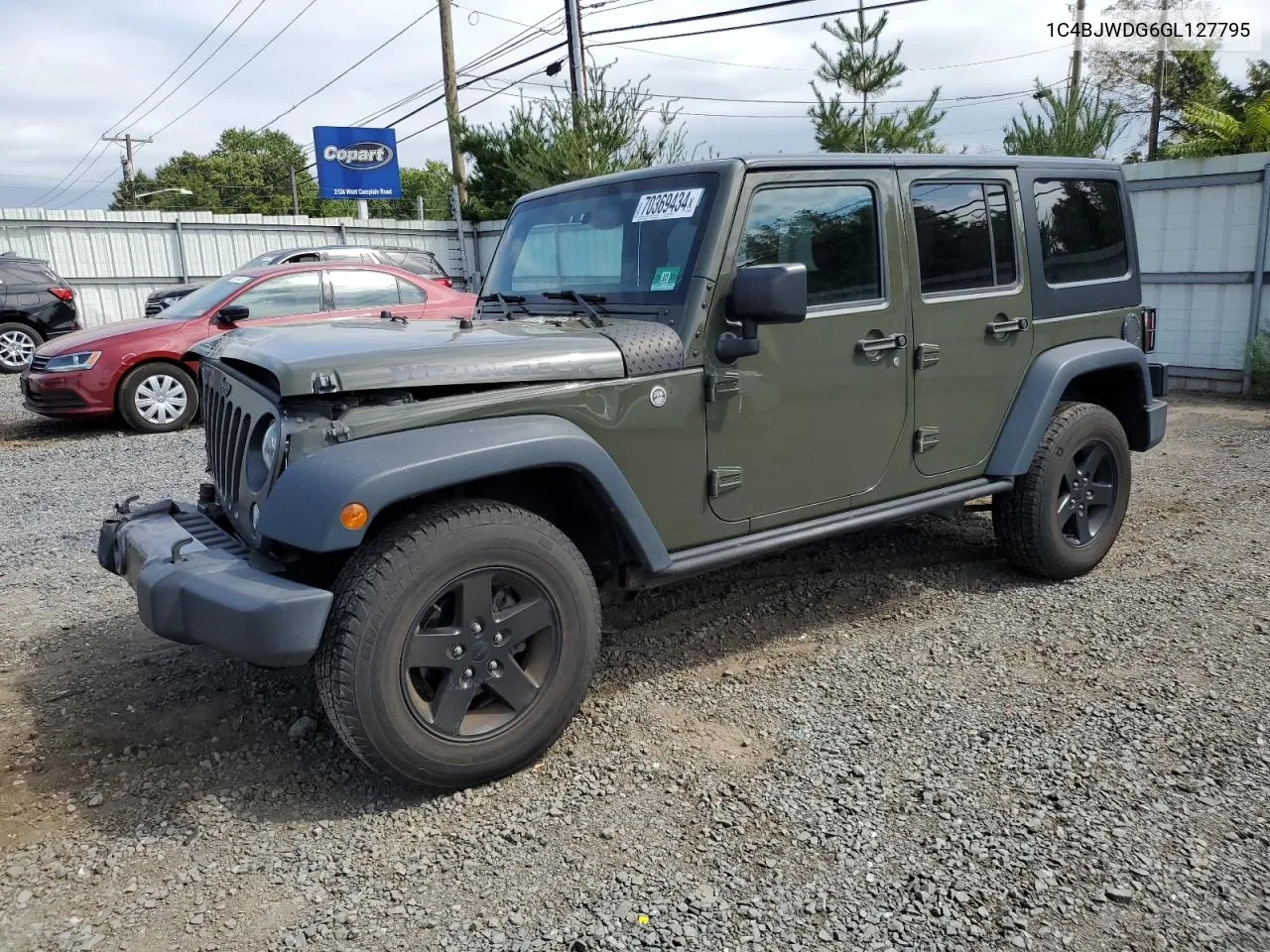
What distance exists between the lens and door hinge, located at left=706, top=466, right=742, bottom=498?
3449mm

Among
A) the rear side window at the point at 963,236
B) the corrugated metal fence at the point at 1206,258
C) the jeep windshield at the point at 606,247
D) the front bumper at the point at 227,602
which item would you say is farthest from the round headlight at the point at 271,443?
the corrugated metal fence at the point at 1206,258

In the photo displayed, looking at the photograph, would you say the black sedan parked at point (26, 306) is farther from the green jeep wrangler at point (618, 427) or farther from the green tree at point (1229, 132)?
the green tree at point (1229, 132)

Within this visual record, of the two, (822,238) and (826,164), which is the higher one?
(826,164)

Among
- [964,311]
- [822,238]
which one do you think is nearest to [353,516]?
[822,238]

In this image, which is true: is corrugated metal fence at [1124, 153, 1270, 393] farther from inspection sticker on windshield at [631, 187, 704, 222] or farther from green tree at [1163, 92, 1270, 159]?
inspection sticker on windshield at [631, 187, 704, 222]

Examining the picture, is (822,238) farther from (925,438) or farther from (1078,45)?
(1078,45)

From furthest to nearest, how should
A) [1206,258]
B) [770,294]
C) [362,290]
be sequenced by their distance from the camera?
[1206,258]
[362,290]
[770,294]

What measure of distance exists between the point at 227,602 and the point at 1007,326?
337 cm

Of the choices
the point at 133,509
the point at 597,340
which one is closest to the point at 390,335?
the point at 597,340

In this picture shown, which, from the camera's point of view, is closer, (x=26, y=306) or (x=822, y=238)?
(x=822, y=238)

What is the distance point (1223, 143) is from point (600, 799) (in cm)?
1320

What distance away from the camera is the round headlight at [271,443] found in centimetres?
286

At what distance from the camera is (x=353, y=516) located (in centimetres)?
264

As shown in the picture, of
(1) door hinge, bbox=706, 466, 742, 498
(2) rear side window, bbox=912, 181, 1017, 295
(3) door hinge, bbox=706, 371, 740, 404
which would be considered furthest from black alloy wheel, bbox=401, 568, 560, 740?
(2) rear side window, bbox=912, 181, 1017, 295
